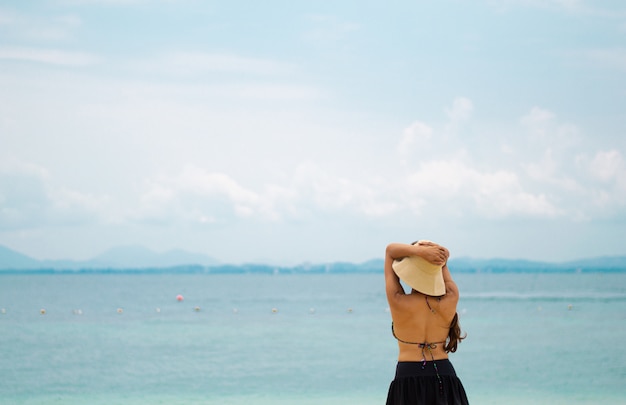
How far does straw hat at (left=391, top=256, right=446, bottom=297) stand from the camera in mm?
4195

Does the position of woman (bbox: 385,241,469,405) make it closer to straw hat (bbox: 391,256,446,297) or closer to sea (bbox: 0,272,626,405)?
straw hat (bbox: 391,256,446,297)

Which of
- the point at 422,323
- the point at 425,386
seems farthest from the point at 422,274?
A: the point at 425,386

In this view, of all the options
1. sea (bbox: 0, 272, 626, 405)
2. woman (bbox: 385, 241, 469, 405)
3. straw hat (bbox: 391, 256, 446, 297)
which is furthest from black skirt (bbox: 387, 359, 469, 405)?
sea (bbox: 0, 272, 626, 405)

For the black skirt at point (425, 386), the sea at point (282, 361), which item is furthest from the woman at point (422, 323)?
the sea at point (282, 361)

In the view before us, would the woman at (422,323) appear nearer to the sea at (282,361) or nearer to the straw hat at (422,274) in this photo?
the straw hat at (422,274)

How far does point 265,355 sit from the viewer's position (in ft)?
70.6

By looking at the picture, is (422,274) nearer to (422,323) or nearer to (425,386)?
(422,323)

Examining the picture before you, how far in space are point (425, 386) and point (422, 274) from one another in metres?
0.61

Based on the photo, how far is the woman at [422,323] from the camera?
13.8 ft

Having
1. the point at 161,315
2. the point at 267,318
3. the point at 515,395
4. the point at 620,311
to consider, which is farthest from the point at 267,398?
A: the point at 620,311

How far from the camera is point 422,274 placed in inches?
166

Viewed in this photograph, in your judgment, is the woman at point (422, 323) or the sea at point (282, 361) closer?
the woman at point (422, 323)

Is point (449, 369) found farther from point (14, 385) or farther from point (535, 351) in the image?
point (535, 351)

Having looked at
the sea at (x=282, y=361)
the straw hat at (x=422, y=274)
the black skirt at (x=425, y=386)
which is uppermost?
the straw hat at (x=422, y=274)
